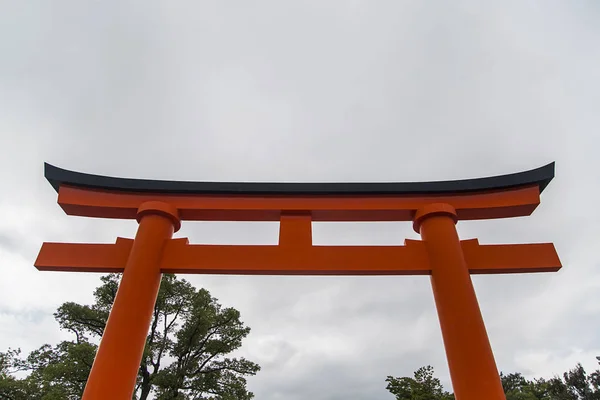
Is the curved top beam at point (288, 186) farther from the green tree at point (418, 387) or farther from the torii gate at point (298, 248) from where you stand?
the green tree at point (418, 387)

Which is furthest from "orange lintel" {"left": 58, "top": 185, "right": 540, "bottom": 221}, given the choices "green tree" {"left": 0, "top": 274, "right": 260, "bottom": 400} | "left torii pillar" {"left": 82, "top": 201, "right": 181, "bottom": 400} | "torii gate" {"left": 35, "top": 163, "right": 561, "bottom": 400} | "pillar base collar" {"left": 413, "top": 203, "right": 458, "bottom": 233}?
"green tree" {"left": 0, "top": 274, "right": 260, "bottom": 400}

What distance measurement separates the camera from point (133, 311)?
11.1ft

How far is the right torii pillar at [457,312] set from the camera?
302cm

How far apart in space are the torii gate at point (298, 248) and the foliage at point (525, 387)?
29.5 ft

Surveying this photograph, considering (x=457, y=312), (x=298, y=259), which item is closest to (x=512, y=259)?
(x=457, y=312)

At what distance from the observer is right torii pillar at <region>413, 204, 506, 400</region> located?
3.02m

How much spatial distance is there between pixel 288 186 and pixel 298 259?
42.5 inches

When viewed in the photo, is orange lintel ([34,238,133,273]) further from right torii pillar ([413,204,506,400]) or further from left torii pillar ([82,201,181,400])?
right torii pillar ([413,204,506,400])

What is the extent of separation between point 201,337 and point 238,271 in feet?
25.9

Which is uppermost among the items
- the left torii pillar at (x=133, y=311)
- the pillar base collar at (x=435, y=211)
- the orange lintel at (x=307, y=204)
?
the orange lintel at (x=307, y=204)

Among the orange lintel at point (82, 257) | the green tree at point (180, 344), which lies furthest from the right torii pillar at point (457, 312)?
the green tree at point (180, 344)

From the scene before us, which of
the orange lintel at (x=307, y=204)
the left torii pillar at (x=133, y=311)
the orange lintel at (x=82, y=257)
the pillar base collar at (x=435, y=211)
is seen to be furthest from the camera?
the orange lintel at (x=307, y=204)

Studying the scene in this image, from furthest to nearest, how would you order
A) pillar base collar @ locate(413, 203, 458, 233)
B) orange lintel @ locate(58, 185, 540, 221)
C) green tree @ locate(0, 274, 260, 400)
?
green tree @ locate(0, 274, 260, 400) → orange lintel @ locate(58, 185, 540, 221) → pillar base collar @ locate(413, 203, 458, 233)

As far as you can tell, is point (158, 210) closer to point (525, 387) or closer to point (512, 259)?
point (512, 259)
